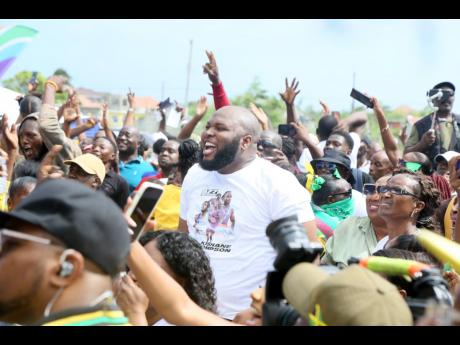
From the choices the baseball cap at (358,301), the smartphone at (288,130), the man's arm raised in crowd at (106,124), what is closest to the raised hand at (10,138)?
the man's arm raised in crowd at (106,124)

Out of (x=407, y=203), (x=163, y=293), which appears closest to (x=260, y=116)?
(x=407, y=203)

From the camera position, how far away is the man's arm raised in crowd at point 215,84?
714cm

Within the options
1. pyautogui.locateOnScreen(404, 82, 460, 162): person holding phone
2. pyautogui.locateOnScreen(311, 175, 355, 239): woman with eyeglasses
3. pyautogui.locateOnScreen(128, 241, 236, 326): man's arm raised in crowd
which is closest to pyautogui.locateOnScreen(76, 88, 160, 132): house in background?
pyautogui.locateOnScreen(404, 82, 460, 162): person holding phone

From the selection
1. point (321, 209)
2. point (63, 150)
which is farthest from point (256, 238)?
point (63, 150)

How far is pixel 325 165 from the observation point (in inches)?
283

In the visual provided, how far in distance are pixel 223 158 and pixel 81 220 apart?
3019 millimetres

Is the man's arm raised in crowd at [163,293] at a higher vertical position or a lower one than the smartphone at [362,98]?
lower

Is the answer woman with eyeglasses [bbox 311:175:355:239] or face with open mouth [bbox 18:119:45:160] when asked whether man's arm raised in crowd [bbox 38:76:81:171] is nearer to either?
face with open mouth [bbox 18:119:45:160]

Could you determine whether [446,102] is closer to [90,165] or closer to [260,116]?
[260,116]

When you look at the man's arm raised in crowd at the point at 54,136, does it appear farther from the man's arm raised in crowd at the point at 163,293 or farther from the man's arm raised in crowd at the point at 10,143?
the man's arm raised in crowd at the point at 163,293

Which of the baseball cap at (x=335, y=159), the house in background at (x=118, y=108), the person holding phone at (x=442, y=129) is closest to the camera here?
the baseball cap at (x=335, y=159)

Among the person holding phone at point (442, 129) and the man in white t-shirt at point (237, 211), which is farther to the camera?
the person holding phone at point (442, 129)

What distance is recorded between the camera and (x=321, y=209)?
20.3 ft

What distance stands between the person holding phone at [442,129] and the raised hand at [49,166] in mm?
4078
